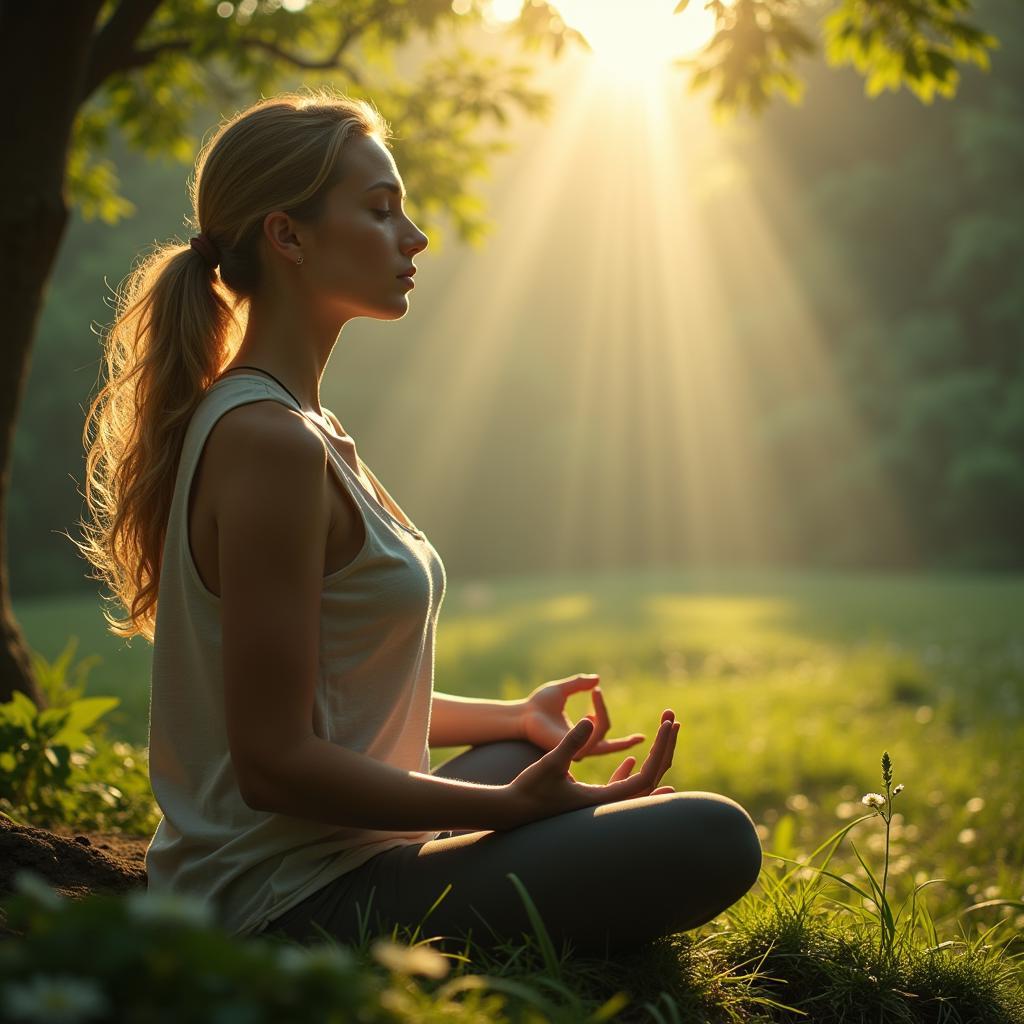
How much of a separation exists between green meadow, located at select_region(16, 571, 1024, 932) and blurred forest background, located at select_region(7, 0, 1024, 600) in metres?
10.5

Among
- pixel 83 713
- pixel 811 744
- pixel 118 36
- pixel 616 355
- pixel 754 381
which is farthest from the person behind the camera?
pixel 616 355

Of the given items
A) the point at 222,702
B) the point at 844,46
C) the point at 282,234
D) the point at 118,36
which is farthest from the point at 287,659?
the point at 844,46

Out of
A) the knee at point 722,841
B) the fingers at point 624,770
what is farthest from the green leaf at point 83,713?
the knee at point 722,841

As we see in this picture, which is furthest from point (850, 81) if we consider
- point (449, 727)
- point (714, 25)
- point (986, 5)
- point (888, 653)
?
point (449, 727)

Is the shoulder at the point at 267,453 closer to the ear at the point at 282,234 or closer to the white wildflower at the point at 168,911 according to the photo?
the ear at the point at 282,234

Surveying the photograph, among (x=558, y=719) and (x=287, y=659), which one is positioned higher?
(x=287, y=659)

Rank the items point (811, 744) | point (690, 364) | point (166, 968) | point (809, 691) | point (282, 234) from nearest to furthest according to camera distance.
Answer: point (166, 968)
point (282, 234)
point (811, 744)
point (809, 691)
point (690, 364)

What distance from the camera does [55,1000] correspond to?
0.90 metres

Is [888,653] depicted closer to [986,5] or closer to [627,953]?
[627,953]

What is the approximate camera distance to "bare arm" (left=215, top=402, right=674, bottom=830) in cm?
173

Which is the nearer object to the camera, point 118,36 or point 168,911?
point 168,911

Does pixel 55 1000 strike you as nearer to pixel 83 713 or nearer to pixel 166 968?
pixel 166 968

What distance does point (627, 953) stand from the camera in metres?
2.05

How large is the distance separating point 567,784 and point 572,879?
0.16 meters
